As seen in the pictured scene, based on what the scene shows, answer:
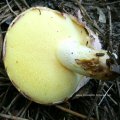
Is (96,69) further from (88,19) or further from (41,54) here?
(88,19)

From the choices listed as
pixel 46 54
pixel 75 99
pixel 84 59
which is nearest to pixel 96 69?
pixel 84 59

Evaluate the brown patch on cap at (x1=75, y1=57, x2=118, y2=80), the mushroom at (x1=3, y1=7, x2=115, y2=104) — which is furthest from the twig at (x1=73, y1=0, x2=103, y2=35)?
the brown patch on cap at (x1=75, y1=57, x2=118, y2=80)

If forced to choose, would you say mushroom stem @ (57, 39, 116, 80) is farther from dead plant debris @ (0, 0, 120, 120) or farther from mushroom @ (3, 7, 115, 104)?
dead plant debris @ (0, 0, 120, 120)

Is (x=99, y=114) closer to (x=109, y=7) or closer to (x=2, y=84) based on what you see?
(x=2, y=84)

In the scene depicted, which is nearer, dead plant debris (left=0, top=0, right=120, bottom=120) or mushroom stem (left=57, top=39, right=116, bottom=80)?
mushroom stem (left=57, top=39, right=116, bottom=80)

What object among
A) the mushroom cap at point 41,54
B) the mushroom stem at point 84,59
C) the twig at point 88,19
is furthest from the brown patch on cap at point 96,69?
the twig at point 88,19

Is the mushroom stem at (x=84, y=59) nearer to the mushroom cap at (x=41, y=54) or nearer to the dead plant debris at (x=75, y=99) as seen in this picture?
the mushroom cap at (x=41, y=54)

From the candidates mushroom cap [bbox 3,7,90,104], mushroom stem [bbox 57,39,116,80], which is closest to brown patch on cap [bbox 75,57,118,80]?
mushroom stem [bbox 57,39,116,80]

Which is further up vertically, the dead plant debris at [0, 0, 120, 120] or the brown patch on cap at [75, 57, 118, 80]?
the brown patch on cap at [75, 57, 118, 80]
